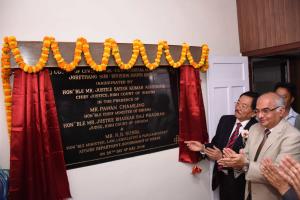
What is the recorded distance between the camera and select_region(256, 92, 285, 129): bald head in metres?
1.98

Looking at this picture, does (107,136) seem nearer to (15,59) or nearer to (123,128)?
(123,128)

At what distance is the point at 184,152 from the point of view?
2766 mm

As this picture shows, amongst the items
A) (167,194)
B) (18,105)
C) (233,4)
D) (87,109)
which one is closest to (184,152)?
(167,194)

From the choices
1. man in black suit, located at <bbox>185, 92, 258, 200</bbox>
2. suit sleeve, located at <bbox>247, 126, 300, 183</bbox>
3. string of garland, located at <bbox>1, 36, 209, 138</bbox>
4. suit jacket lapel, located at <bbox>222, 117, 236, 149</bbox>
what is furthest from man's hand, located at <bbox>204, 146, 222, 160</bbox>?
string of garland, located at <bbox>1, 36, 209, 138</bbox>

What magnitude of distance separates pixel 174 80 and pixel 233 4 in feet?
4.48

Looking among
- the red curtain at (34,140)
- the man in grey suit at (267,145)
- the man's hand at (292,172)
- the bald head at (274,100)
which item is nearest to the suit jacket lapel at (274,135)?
the man in grey suit at (267,145)

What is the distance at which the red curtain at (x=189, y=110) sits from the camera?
2.71m

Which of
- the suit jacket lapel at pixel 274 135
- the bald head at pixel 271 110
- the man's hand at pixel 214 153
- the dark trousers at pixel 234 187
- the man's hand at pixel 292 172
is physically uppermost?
the bald head at pixel 271 110

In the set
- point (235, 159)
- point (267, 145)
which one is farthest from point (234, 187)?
point (267, 145)

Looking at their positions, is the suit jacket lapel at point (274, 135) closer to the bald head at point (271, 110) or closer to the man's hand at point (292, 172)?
the bald head at point (271, 110)

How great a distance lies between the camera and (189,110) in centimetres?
274

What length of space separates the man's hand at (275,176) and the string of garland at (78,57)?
128cm

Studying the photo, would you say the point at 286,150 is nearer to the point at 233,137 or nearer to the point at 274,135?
the point at 274,135

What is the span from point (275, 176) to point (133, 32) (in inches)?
68.0
